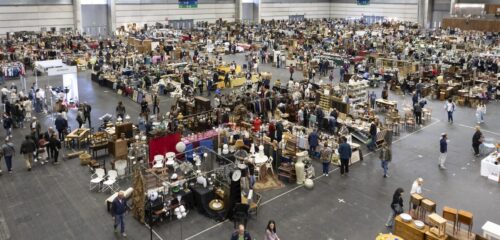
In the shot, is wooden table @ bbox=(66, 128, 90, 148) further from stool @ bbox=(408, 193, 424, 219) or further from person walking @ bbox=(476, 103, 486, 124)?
person walking @ bbox=(476, 103, 486, 124)

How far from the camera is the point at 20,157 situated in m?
17.3

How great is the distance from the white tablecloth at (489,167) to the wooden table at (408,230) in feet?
19.4

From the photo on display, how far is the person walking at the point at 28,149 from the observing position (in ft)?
51.5

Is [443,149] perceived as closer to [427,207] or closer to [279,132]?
[427,207]

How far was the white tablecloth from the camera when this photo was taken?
15.3 m

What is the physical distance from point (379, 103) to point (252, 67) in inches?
527

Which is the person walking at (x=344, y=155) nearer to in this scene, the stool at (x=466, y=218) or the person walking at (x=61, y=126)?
the stool at (x=466, y=218)

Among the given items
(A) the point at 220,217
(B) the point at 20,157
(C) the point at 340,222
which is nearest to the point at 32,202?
(B) the point at 20,157

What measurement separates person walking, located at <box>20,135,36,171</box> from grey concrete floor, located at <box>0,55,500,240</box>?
35 centimetres

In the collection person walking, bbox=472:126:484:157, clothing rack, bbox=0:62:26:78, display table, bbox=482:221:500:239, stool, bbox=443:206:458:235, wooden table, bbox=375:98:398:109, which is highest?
clothing rack, bbox=0:62:26:78

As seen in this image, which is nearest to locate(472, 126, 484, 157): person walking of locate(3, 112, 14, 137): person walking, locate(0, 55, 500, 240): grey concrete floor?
locate(0, 55, 500, 240): grey concrete floor

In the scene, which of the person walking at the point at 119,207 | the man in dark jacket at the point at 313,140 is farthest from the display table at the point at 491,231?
the person walking at the point at 119,207

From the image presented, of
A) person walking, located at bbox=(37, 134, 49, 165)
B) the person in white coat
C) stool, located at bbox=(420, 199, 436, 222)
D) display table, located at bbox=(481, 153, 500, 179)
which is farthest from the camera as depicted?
the person in white coat

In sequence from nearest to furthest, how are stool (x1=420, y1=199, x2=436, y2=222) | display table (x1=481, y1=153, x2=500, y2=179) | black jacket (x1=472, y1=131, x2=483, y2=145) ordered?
stool (x1=420, y1=199, x2=436, y2=222)
display table (x1=481, y1=153, x2=500, y2=179)
black jacket (x1=472, y1=131, x2=483, y2=145)
